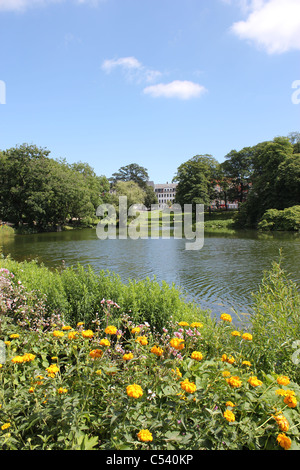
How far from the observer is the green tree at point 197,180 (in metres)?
55.6

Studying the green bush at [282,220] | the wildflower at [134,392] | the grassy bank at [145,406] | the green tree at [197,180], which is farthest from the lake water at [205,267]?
the green tree at [197,180]

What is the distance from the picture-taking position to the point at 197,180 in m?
57.1

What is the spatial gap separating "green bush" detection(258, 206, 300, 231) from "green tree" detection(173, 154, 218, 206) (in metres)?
19.5

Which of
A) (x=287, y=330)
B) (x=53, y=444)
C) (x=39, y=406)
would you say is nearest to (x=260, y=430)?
(x=53, y=444)

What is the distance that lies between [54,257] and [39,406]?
17.6 metres

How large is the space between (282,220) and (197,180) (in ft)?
82.7

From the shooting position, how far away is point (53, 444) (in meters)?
1.86

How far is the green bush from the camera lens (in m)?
33.0

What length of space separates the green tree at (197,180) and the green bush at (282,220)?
19469mm

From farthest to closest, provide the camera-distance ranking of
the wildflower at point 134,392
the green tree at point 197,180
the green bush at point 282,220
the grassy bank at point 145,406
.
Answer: the green tree at point 197,180 → the green bush at point 282,220 → the grassy bank at point 145,406 → the wildflower at point 134,392

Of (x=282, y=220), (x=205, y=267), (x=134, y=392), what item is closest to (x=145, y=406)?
(x=134, y=392)

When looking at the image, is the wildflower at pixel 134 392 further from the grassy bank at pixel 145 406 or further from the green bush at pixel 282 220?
the green bush at pixel 282 220

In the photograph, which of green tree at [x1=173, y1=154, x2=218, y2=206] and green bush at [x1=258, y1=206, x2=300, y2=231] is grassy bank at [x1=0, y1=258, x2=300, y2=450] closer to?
green bush at [x1=258, y1=206, x2=300, y2=231]
